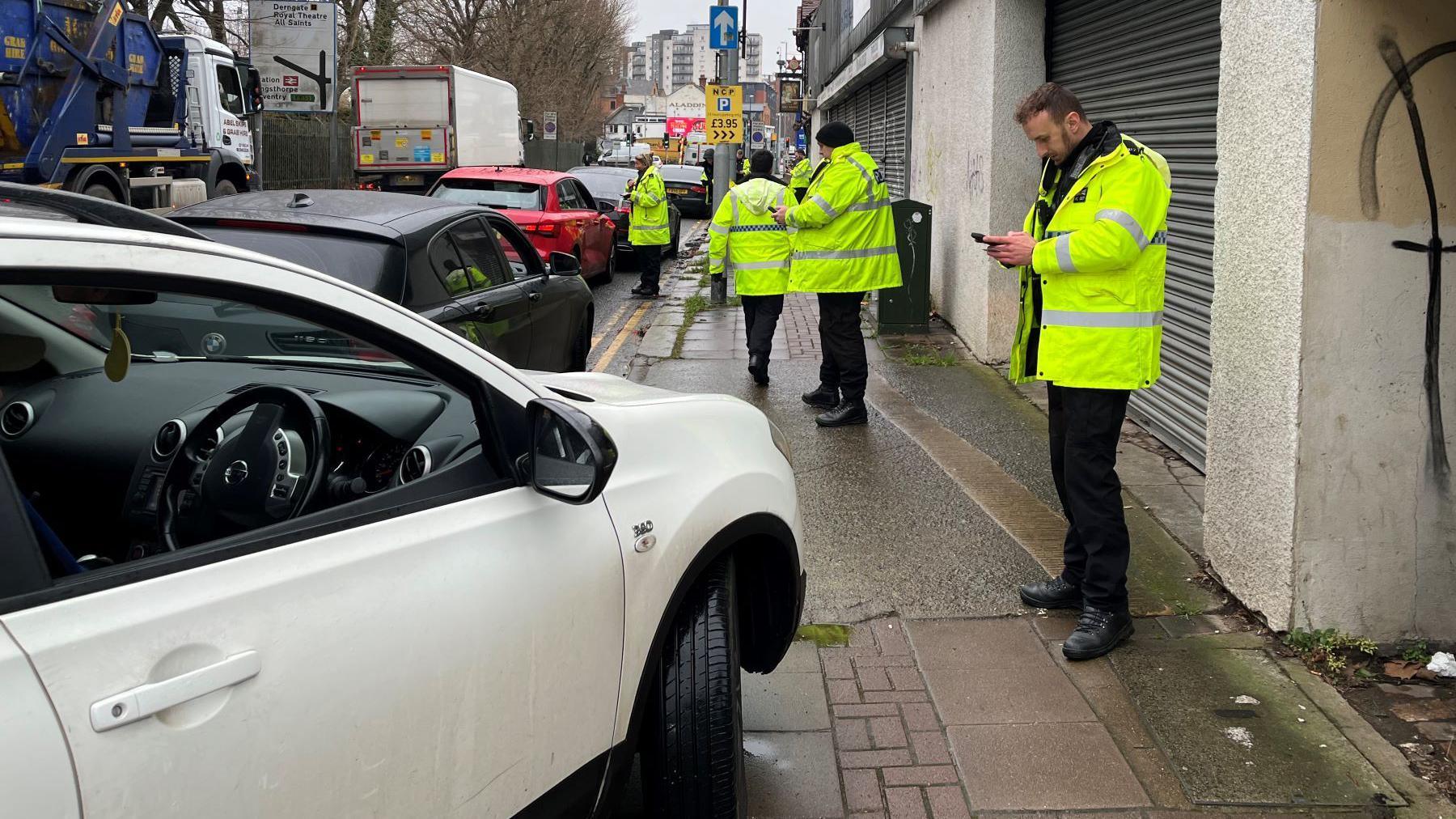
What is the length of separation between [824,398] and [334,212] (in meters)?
3.89

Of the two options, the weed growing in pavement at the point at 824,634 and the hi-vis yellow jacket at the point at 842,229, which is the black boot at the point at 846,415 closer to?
the hi-vis yellow jacket at the point at 842,229

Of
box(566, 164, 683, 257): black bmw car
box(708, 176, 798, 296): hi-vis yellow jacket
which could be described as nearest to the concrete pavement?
box(708, 176, 798, 296): hi-vis yellow jacket

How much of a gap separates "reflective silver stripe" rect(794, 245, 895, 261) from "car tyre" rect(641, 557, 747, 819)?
5.36m

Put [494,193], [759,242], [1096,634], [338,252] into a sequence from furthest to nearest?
[494,193] → [759,242] → [338,252] → [1096,634]

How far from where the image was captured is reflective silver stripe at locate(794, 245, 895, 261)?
326 inches

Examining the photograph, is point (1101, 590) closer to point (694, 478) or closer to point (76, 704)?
point (694, 478)

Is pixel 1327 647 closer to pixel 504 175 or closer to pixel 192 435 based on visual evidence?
pixel 192 435

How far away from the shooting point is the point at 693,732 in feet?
10.1

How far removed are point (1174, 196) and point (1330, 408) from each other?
3229mm

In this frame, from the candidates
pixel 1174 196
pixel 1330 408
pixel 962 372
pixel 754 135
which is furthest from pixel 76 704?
pixel 754 135

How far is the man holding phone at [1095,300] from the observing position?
444cm

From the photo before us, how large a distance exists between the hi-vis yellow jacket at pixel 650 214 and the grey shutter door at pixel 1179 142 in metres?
7.97

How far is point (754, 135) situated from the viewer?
37.6m

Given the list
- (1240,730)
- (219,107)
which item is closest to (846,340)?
(1240,730)
